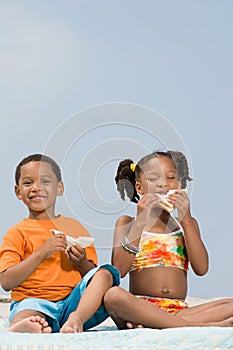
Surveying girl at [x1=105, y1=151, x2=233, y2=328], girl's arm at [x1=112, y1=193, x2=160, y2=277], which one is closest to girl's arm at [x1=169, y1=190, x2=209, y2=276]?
girl at [x1=105, y1=151, x2=233, y2=328]

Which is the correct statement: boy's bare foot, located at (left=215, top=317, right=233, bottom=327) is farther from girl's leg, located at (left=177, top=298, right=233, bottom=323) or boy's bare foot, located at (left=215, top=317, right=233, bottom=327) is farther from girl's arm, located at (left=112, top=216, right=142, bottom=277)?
girl's arm, located at (left=112, top=216, right=142, bottom=277)

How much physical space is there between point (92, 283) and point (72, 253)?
24 centimetres

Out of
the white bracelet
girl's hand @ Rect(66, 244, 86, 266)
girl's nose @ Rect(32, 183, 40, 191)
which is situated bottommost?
girl's hand @ Rect(66, 244, 86, 266)

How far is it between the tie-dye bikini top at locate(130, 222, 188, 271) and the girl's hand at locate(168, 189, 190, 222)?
14cm

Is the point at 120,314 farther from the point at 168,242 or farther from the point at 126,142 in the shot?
the point at 126,142

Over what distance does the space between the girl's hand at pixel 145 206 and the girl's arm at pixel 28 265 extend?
413 millimetres

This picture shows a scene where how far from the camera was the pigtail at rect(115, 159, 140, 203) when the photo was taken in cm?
303

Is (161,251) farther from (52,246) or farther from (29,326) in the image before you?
(29,326)

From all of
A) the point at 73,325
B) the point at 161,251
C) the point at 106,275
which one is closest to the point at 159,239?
the point at 161,251

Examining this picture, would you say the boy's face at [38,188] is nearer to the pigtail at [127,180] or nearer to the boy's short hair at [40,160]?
the boy's short hair at [40,160]

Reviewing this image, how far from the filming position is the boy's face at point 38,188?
280 cm

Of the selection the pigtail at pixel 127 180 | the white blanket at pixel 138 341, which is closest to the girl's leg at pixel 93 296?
the white blanket at pixel 138 341

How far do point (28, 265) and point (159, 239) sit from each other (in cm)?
69

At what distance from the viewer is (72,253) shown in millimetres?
2652
